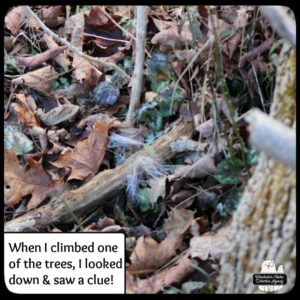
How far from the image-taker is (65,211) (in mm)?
1092

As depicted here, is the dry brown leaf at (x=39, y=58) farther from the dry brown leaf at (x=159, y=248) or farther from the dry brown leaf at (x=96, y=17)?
the dry brown leaf at (x=159, y=248)

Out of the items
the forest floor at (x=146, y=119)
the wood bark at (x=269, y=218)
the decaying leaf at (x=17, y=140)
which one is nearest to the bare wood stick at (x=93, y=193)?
the forest floor at (x=146, y=119)

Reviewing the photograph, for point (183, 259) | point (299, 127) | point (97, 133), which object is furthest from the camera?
point (97, 133)

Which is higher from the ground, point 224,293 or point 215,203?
point 215,203

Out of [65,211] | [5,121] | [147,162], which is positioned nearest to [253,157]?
[147,162]

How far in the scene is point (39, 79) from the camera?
116 centimetres

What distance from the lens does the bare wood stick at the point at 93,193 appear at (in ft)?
3.57

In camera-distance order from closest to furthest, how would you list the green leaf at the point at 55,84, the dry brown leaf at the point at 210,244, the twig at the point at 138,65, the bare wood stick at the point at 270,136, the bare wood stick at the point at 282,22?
the bare wood stick at the point at 270,136
the bare wood stick at the point at 282,22
the dry brown leaf at the point at 210,244
the twig at the point at 138,65
the green leaf at the point at 55,84

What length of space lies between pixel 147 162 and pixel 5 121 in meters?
0.28

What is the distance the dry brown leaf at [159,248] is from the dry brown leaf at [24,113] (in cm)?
33

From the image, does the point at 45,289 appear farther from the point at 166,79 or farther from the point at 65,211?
the point at 166,79

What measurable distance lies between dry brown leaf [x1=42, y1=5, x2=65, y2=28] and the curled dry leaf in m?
0.15

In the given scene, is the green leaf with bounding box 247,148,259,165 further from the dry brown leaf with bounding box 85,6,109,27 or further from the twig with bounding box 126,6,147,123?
the dry brown leaf with bounding box 85,6,109,27

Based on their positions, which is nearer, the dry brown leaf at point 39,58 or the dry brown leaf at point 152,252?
the dry brown leaf at point 152,252
